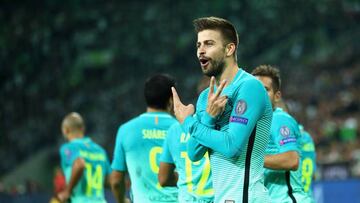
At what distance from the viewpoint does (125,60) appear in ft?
67.8

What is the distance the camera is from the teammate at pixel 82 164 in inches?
355

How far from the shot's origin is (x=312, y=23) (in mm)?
21891

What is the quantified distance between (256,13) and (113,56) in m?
3.69

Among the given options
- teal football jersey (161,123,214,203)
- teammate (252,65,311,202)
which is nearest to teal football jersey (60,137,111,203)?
teal football jersey (161,123,214,203)

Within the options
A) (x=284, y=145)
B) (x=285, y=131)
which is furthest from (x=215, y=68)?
(x=285, y=131)

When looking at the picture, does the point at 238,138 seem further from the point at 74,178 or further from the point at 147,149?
the point at 74,178

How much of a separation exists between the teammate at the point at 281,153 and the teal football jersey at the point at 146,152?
856 millimetres

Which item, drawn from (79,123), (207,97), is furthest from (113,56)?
(207,97)

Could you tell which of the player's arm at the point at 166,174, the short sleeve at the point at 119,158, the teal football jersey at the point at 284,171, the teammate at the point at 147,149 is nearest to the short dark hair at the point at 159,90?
the teammate at the point at 147,149

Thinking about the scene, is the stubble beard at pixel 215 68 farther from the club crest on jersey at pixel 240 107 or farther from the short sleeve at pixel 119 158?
the short sleeve at pixel 119 158

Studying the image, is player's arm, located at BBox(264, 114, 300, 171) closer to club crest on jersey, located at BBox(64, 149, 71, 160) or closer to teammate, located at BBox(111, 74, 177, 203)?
teammate, located at BBox(111, 74, 177, 203)

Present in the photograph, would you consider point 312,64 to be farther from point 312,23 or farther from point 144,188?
point 144,188

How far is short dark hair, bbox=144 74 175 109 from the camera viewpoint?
6.55m

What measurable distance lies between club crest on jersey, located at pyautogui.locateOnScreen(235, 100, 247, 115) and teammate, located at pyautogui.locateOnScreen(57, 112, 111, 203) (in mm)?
4690
